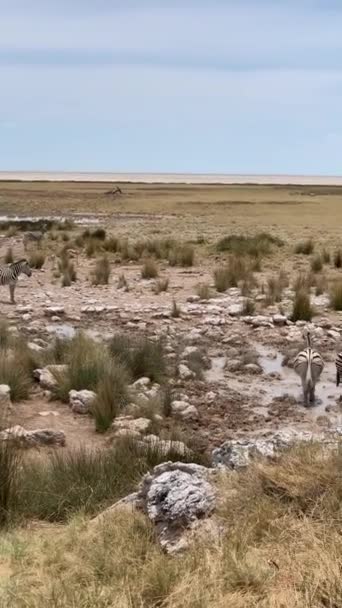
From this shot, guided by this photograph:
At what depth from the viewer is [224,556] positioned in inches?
159

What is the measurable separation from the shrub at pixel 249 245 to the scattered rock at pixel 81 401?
587 inches

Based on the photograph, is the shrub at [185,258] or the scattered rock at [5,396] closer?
the scattered rock at [5,396]

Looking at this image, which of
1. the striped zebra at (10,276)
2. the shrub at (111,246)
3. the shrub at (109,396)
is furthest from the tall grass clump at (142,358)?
the shrub at (111,246)

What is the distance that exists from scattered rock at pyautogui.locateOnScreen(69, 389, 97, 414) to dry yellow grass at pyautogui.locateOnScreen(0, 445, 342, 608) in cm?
368

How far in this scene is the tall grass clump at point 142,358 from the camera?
10.5 m

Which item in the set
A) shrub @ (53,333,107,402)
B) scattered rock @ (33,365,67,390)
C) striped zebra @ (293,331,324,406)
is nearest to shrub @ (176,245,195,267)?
shrub @ (53,333,107,402)

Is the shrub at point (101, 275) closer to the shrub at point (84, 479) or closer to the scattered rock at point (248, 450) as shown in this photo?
the shrub at point (84, 479)

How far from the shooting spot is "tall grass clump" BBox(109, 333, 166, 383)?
10461 millimetres

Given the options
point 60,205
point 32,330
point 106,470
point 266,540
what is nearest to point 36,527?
point 106,470

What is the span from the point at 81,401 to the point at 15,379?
0.92m

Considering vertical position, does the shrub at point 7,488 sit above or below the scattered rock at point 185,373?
above

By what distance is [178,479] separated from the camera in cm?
490

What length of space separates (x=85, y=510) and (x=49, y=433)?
2.35m

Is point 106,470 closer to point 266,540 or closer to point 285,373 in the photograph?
point 266,540
